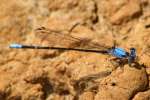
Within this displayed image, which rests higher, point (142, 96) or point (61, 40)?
point (61, 40)

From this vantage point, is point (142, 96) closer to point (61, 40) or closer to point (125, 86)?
point (125, 86)

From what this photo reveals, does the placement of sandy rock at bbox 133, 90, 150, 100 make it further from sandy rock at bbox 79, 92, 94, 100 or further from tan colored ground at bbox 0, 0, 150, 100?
sandy rock at bbox 79, 92, 94, 100

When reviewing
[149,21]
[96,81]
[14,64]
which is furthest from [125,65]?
[14,64]

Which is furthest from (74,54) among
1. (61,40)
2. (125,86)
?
(125,86)

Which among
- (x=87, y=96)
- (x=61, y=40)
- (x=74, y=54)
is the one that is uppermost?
(x=61, y=40)

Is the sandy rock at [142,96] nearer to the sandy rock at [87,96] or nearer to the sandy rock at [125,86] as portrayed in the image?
the sandy rock at [125,86]

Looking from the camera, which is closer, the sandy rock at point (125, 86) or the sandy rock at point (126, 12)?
the sandy rock at point (125, 86)

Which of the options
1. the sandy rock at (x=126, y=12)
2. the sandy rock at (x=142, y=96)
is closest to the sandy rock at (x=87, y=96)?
the sandy rock at (x=142, y=96)

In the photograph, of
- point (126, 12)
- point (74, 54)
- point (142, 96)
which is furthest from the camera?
point (126, 12)

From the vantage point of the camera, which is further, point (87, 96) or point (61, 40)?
point (61, 40)
